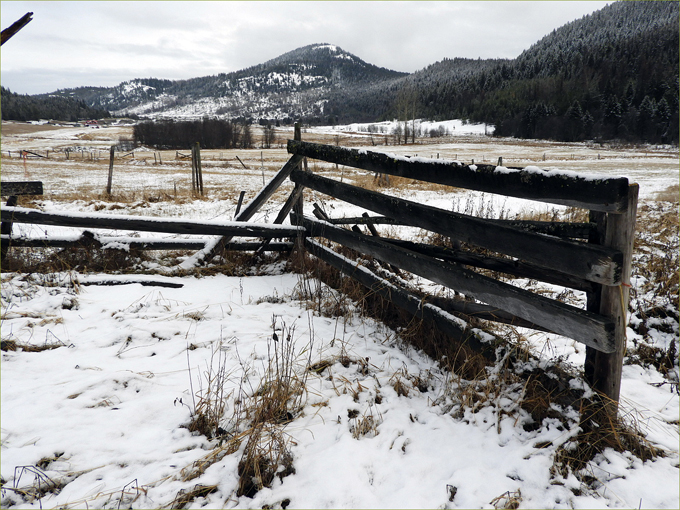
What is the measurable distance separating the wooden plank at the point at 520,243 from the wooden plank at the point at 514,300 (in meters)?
0.25

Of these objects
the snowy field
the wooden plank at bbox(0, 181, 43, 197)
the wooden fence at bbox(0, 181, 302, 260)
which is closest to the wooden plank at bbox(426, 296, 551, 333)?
the snowy field

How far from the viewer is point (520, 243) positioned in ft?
8.59

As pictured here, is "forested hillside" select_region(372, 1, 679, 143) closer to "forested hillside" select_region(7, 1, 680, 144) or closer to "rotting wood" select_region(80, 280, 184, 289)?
"forested hillside" select_region(7, 1, 680, 144)

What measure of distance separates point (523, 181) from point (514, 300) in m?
0.84

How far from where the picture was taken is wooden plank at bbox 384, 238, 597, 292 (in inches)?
114

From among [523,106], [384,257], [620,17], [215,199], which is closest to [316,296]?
[384,257]

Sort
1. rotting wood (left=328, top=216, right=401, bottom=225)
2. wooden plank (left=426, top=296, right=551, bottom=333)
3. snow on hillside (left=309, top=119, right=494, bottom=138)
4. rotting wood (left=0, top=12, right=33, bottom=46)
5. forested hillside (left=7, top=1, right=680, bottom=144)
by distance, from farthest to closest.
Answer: snow on hillside (left=309, top=119, right=494, bottom=138)
forested hillside (left=7, top=1, right=680, bottom=144)
rotting wood (left=328, top=216, right=401, bottom=225)
wooden plank (left=426, top=296, right=551, bottom=333)
rotting wood (left=0, top=12, right=33, bottom=46)

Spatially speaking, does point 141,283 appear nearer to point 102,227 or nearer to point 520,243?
point 102,227

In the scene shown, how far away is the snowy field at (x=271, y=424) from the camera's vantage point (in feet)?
6.93

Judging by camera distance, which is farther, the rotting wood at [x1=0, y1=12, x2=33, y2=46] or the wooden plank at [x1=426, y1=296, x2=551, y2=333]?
the wooden plank at [x1=426, y1=296, x2=551, y2=333]

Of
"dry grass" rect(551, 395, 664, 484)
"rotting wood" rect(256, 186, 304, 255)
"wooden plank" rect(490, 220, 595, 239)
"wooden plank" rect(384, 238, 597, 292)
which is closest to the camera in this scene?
"dry grass" rect(551, 395, 664, 484)

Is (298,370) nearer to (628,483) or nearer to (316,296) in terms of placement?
(316,296)

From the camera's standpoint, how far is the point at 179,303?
4.34m

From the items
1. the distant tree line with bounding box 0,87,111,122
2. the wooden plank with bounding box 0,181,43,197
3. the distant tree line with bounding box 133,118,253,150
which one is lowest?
the wooden plank with bounding box 0,181,43,197
